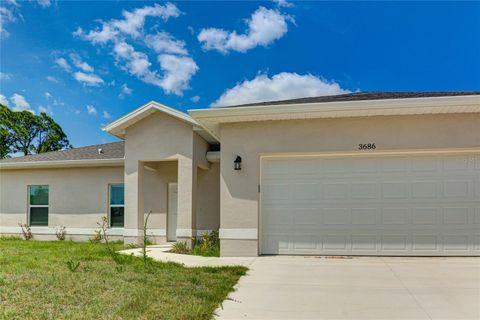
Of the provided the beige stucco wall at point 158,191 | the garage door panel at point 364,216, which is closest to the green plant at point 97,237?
the beige stucco wall at point 158,191

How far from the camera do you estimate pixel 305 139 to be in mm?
8492

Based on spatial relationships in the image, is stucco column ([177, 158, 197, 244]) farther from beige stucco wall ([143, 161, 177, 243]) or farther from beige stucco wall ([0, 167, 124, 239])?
beige stucco wall ([0, 167, 124, 239])

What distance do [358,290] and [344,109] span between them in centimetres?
390

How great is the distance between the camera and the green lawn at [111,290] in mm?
4352

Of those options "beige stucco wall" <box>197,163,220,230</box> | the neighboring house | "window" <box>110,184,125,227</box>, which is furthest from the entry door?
the neighboring house

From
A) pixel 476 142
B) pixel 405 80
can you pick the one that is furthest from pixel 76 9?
pixel 405 80

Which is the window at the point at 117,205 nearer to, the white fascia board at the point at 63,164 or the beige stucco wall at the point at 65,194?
the beige stucco wall at the point at 65,194

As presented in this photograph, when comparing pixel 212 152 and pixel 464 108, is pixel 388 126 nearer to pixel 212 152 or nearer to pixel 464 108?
pixel 464 108

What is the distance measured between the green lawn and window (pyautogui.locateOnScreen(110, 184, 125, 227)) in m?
6.04

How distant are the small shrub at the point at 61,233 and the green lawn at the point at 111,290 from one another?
6.65m

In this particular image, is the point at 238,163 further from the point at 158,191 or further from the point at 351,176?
the point at 158,191

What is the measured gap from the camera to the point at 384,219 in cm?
824

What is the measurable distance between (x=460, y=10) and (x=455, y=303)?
959cm

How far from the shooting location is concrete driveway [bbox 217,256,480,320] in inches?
179
